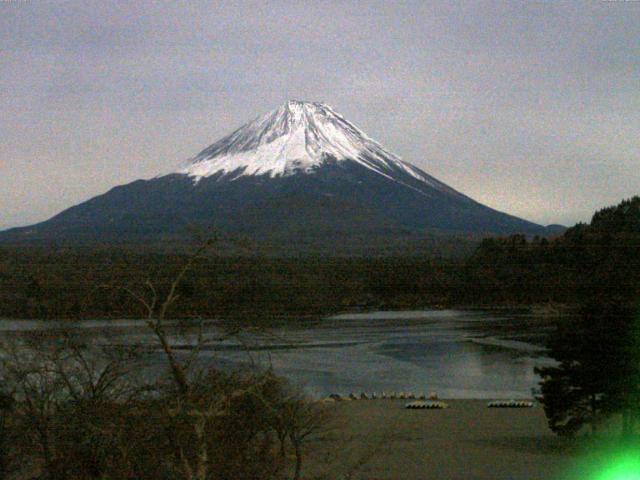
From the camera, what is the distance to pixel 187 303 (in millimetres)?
31812

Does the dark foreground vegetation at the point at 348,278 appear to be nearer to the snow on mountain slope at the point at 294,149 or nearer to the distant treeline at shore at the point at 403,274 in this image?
the distant treeline at shore at the point at 403,274

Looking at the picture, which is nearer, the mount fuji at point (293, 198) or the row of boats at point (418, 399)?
the row of boats at point (418, 399)

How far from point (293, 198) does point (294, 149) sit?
20095 millimetres

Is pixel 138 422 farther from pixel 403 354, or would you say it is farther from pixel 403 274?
pixel 403 274

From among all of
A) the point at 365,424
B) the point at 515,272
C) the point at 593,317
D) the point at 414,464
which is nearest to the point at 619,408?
the point at 593,317

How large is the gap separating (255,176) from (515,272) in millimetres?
56601

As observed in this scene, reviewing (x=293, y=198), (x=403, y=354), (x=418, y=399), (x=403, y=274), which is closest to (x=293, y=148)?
(x=293, y=198)

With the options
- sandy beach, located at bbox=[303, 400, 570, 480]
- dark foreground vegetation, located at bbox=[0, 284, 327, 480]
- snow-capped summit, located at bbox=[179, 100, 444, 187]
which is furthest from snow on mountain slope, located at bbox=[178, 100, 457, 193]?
dark foreground vegetation, located at bbox=[0, 284, 327, 480]

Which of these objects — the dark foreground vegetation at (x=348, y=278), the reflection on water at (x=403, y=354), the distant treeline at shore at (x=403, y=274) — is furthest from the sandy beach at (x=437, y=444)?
the distant treeline at shore at (x=403, y=274)

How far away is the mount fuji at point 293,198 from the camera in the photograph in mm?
76750

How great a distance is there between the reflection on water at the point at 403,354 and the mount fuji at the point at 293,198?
2913 cm

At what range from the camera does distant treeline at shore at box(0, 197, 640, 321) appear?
1324 inches

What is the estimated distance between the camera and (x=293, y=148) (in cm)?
10819

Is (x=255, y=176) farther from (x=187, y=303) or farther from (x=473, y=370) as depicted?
(x=473, y=370)
